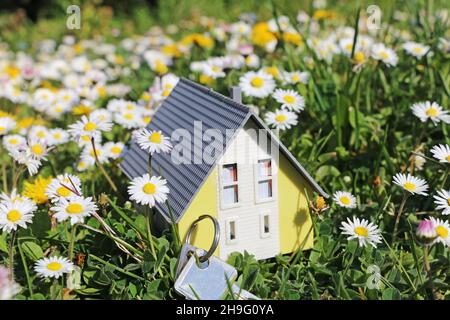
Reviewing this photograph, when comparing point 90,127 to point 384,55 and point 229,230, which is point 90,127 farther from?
point 384,55

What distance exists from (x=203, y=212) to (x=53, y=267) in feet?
1.42

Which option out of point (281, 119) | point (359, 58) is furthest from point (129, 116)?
point (359, 58)

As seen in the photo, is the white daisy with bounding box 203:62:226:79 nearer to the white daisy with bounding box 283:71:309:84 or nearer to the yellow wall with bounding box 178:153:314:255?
the white daisy with bounding box 283:71:309:84

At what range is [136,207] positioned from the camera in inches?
80.3

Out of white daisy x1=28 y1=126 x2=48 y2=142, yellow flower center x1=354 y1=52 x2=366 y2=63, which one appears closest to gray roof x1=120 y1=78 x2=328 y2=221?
white daisy x1=28 y1=126 x2=48 y2=142

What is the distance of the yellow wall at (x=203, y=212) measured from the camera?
171 cm

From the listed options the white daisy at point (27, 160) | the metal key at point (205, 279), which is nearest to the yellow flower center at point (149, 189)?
the metal key at point (205, 279)

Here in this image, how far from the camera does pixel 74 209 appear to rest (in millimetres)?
1618

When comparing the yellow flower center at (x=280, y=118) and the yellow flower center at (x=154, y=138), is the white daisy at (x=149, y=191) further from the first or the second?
the yellow flower center at (x=280, y=118)

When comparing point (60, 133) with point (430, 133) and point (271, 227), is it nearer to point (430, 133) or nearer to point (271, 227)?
point (271, 227)

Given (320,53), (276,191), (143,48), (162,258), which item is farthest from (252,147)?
(143,48)

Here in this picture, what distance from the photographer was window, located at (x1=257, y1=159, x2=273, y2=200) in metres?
1.77

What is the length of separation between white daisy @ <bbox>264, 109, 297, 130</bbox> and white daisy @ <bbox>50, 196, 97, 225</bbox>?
838mm

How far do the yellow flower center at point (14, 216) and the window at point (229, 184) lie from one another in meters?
0.58
